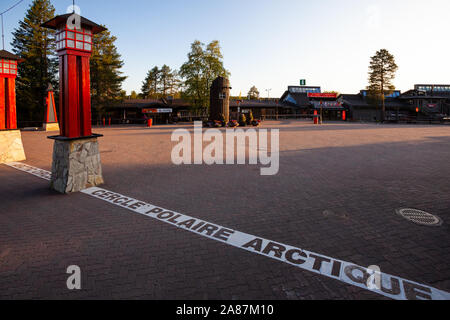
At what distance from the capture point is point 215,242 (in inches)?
182

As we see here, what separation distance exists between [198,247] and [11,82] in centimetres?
1214

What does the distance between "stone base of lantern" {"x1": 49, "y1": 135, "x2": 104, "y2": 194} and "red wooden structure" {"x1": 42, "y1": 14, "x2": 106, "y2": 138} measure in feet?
0.83

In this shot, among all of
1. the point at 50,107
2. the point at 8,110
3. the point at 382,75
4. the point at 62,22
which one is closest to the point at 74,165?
the point at 62,22

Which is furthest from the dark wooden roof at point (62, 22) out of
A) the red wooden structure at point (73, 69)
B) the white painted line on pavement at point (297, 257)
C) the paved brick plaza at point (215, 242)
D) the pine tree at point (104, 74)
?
the pine tree at point (104, 74)

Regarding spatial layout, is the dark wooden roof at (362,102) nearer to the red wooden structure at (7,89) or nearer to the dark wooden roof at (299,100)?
the dark wooden roof at (299,100)

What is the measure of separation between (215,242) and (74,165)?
5.11 meters

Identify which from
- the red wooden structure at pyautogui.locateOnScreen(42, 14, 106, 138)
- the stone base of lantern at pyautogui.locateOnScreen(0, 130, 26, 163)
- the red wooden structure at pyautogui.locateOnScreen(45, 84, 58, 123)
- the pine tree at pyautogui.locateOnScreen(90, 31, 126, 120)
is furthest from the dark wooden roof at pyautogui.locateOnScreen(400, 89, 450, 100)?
the stone base of lantern at pyautogui.locateOnScreen(0, 130, 26, 163)

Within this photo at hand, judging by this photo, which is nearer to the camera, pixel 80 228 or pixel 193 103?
pixel 80 228

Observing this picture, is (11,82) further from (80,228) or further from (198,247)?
(198,247)

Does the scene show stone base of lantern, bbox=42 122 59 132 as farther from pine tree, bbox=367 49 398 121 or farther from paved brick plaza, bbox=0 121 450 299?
pine tree, bbox=367 49 398 121

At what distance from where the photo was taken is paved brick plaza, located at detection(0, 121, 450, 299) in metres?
3.46

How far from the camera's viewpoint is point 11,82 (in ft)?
38.0
